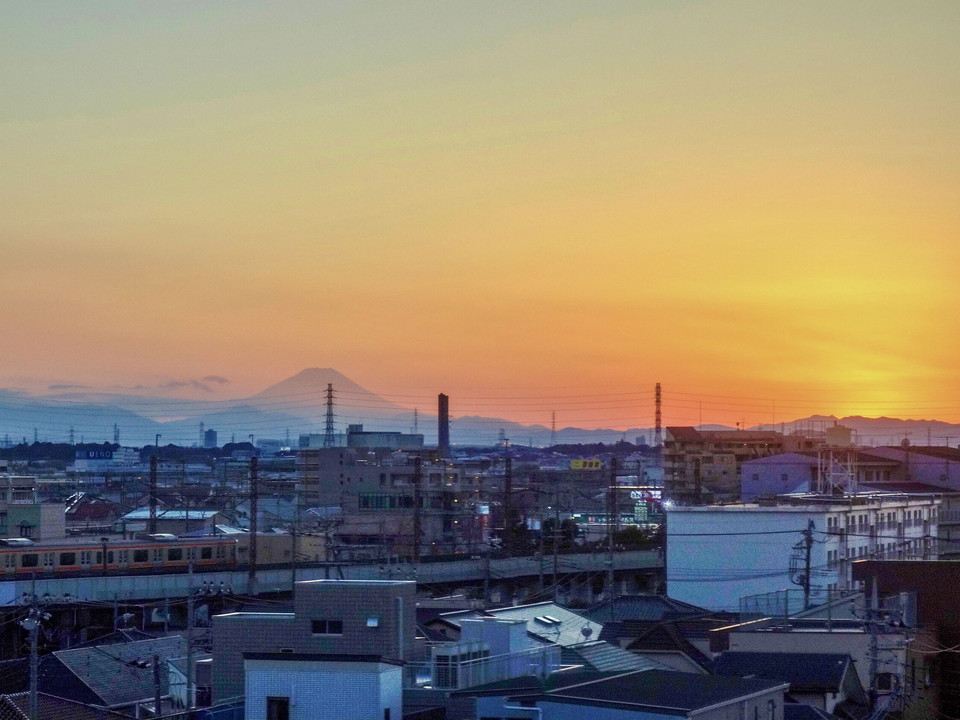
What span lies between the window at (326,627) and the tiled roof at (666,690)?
1.66 m

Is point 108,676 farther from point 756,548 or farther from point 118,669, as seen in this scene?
point 756,548

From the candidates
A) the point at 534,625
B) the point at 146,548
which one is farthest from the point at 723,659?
the point at 146,548

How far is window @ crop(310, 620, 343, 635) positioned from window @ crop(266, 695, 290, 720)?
0.76m

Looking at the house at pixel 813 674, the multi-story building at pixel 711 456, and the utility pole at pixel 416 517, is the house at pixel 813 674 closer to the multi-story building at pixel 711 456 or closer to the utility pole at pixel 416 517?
the utility pole at pixel 416 517

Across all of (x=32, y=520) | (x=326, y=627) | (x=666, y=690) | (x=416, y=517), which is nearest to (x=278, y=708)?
(x=326, y=627)

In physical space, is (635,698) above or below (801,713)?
above

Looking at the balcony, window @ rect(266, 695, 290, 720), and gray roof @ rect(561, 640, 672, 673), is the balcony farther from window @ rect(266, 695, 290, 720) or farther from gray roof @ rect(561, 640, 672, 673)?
window @ rect(266, 695, 290, 720)

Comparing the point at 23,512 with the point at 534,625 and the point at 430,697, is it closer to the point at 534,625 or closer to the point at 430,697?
the point at 534,625

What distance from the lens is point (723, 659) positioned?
11.5 m

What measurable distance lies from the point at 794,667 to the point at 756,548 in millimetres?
14686

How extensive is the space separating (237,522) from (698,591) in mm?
20192

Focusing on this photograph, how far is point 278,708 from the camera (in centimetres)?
776

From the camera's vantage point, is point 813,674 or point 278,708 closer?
point 278,708

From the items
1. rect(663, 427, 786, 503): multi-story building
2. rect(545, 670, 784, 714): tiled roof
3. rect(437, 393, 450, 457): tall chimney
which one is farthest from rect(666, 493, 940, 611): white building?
rect(437, 393, 450, 457): tall chimney
